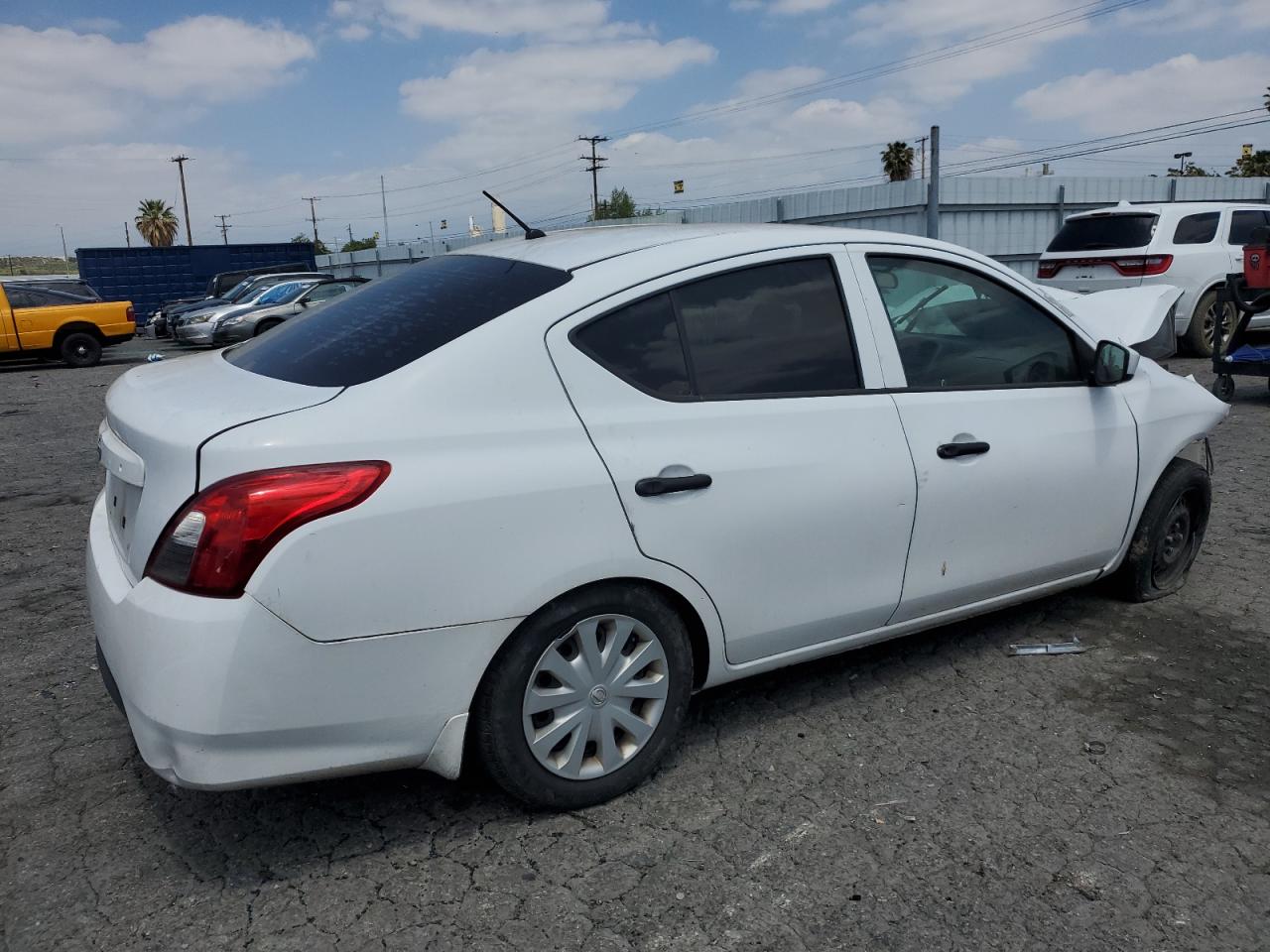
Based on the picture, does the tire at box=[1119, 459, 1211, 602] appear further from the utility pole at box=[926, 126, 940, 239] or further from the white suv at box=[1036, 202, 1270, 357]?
the utility pole at box=[926, 126, 940, 239]

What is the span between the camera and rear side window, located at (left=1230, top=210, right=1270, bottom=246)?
1198 centimetres

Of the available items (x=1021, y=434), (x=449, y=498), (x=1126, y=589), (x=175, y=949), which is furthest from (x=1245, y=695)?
(x=175, y=949)

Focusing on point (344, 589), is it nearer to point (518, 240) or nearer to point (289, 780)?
point (289, 780)

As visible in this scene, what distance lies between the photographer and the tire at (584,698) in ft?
8.63

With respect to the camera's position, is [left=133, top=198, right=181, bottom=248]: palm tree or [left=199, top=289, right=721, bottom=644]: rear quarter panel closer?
[left=199, top=289, right=721, bottom=644]: rear quarter panel

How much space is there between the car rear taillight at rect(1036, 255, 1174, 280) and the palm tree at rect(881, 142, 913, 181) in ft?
134

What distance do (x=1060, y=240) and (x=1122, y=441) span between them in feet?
31.5

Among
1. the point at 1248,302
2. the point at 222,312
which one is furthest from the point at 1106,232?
the point at 222,312

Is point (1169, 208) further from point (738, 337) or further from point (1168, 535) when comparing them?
point (738, 337)

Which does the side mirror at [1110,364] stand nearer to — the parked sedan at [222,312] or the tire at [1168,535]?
the tire at [1168,535]

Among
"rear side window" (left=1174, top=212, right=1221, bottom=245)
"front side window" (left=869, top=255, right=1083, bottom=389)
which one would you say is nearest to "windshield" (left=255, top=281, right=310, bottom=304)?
"rear side window" (left=1174, top=212, right=1221, bottom=245)

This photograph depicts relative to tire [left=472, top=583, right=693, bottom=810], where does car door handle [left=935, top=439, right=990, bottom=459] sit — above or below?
above

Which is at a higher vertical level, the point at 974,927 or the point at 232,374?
the point at 232,374

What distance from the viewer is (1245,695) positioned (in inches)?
139
